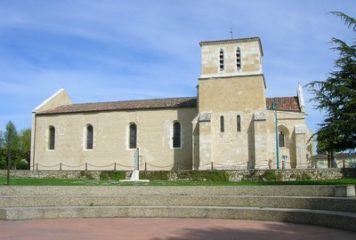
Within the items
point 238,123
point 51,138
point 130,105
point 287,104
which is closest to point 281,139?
point 287,104

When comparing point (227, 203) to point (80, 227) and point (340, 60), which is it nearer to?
point (80, 227)

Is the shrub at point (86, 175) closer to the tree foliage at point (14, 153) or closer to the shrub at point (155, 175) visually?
the shrub at point (155, 175)

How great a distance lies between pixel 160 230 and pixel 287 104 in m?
31.6

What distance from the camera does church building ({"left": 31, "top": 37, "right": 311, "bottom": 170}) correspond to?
114 ft

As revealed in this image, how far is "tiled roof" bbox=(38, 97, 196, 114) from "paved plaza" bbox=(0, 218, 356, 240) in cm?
2628

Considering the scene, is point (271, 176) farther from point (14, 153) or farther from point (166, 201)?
point (14, 153)

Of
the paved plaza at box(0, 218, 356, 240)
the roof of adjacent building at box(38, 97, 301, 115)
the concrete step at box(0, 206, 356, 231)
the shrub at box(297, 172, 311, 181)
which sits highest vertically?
the roof of adjacent building at box(38, 97, 301, 115)

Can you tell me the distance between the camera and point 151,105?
39844 millimetres

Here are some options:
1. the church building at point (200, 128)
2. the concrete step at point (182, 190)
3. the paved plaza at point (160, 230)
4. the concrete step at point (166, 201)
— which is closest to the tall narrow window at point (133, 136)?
the church building at point (200, 128)

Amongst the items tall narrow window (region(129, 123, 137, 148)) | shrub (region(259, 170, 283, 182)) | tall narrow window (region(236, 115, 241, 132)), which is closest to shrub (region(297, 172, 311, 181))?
shrub (region(259, 170, 283, 182))

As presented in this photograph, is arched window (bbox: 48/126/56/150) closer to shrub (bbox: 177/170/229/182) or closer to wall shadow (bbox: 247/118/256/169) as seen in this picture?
shrub (bbox: 177/170/229/182)

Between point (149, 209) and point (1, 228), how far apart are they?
4569 millimetres

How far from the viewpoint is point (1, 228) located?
1153 cm

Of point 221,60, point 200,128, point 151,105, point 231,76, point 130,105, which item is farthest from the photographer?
point 130,105
